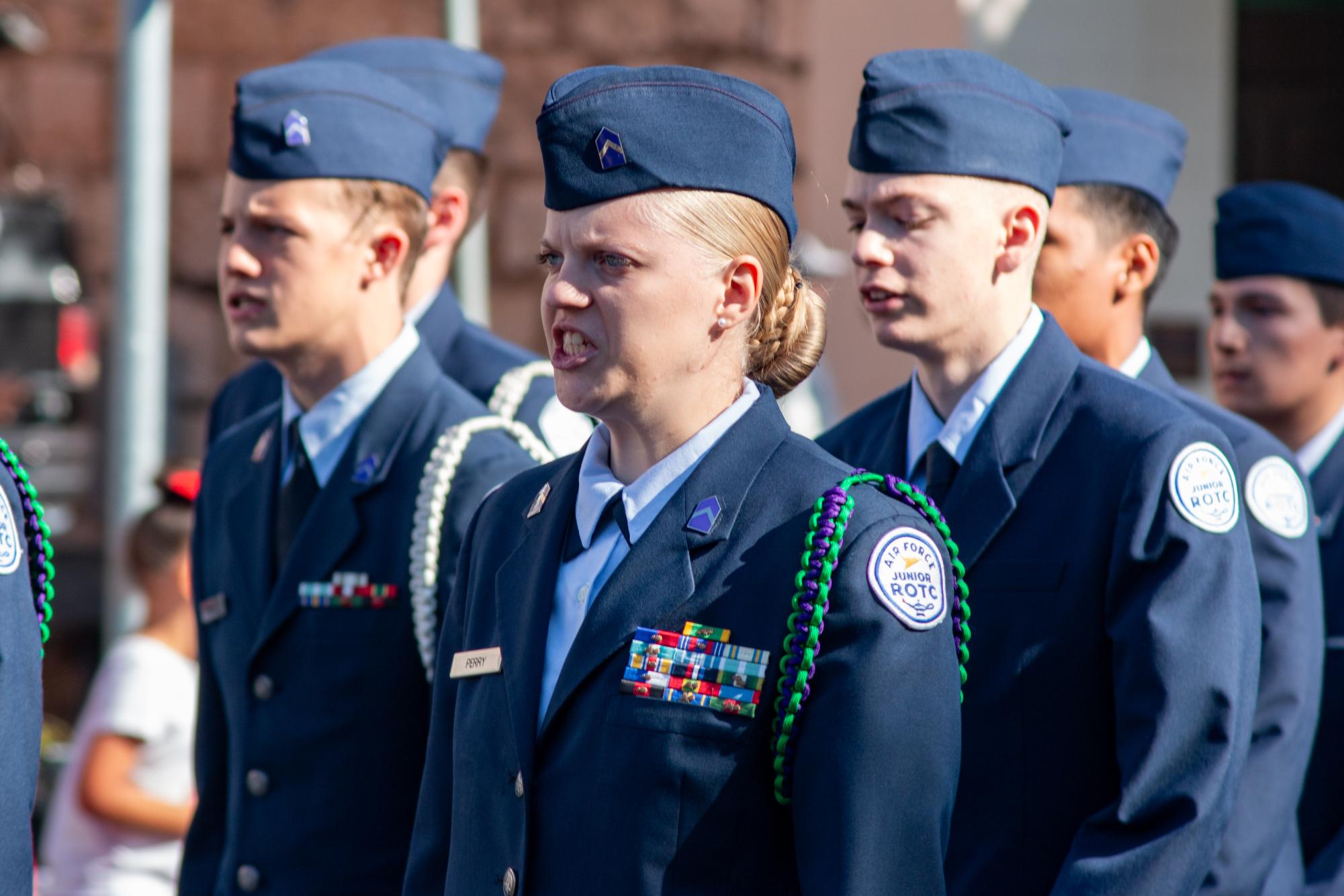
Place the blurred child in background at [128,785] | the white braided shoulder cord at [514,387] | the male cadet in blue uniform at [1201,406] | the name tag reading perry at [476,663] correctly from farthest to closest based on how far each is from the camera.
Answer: the blurred child in background at [128,785] < the white braided shoulder cord at [514,387] < the male cadet in blue uniform at [1201,406] < the name tag reading perry at [476,663]

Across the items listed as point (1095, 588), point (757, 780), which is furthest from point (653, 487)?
point (1095, 588)

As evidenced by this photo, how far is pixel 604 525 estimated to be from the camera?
211 centimetres

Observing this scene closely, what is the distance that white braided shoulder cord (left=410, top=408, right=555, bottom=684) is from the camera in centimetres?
270

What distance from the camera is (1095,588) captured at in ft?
7.97

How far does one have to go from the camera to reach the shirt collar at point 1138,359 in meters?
3.23

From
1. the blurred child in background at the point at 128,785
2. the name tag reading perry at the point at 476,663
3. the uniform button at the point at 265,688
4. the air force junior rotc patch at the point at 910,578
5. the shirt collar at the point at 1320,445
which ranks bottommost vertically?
the blurred child in background at the point at 128,785

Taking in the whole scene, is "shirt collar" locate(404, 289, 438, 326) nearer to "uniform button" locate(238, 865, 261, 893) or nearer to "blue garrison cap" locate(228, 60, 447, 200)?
"blue garrison cap" locate(228, 60, 447, 200)

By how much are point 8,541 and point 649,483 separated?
0.74 m

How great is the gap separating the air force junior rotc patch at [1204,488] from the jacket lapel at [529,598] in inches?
31.4

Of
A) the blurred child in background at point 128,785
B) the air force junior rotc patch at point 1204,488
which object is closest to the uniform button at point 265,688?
the blurred child in background at point 128,785

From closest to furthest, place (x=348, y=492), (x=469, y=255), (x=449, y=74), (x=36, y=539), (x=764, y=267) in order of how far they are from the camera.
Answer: (x=764, y=267)
(x=36, y=539)
(x=348, y=492)
(x=449, y=74)
(x=469, y=255)

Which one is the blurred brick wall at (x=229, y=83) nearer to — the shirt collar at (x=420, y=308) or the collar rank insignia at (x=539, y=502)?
the shirt collar at (x=420, y=308)

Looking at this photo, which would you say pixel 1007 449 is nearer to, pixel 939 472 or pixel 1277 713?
pixel 939 472

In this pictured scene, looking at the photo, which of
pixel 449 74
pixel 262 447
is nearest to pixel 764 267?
pixel 262 447
